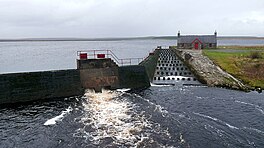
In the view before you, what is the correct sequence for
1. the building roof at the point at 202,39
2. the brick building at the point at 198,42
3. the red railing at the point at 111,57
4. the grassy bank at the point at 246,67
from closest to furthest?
the red railing at the point at 111,57
the grassy bank at the point at 246,67
the brick building at the point at 198,42
the building roof at the point at 202,39

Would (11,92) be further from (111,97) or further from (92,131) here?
(92,131)

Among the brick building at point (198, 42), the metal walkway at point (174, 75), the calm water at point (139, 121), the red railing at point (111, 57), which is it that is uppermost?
the brick building at point (198, 42)

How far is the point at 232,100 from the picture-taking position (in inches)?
1154

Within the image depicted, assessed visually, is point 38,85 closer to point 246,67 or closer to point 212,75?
point 212,75

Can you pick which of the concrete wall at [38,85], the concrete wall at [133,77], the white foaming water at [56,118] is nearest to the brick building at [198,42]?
the concrete wall at [133,77]

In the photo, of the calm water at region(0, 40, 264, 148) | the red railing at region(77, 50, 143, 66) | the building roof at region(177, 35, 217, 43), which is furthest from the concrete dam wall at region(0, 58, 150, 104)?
the building roof at region(177, 35, 217, 43)

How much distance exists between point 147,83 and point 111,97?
9.03 meters

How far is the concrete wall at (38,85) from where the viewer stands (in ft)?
94.1

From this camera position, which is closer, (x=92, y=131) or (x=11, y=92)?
(x=92, y=131)

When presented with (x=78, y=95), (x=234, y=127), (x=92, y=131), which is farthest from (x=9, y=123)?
(x=234, y=127)

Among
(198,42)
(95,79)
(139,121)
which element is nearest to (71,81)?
(95,79)

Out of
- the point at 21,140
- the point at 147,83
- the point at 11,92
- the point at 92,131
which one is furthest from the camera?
the point at 147,83

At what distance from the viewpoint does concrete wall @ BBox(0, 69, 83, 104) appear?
28.7 metres

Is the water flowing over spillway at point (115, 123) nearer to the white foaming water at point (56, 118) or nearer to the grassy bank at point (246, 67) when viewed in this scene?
the white foaming water at point (56, 118)
